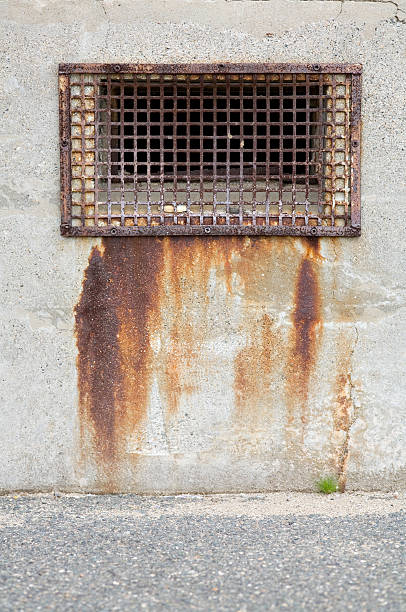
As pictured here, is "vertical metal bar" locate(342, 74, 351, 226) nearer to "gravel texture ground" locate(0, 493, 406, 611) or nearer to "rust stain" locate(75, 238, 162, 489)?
"rust stain" locate(75, 238, 162, 489)

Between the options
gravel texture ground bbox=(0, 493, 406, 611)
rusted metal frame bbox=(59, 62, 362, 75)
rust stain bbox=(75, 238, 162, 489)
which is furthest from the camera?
rust stain bbox=(75, 238, 162, 489)

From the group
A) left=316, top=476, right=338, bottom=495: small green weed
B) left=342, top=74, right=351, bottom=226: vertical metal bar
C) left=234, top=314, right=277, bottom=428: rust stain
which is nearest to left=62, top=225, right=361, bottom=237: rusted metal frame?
left=342, top=74, right=351, bottom=226: vertical metal bar

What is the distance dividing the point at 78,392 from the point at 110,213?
951mm

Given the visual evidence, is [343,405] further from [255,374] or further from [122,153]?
[122,153]

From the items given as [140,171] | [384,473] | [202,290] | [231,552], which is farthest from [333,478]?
[140,171]

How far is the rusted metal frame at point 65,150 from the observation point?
12.1 feet

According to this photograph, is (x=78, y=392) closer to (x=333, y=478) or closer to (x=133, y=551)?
(x=133, y=551)

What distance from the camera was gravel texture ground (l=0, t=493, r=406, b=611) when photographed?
8.65 feet

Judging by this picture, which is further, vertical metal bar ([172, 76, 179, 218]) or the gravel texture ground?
vertical metal bar ([172, 76, 179, 218])

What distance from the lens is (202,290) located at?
3.78m

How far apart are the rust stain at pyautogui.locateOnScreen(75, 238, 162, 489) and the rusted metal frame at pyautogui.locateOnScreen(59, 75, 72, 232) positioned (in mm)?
278

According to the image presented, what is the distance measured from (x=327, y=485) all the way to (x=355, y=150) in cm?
176

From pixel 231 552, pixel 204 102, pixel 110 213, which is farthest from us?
pixel 204 102

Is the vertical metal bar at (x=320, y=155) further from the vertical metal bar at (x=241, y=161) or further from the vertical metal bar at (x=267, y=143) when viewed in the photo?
the vertical metal bar at (x=241, y=161)
